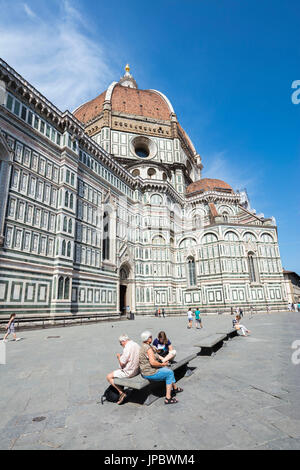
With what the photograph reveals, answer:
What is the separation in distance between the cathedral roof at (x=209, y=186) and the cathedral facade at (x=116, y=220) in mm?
237

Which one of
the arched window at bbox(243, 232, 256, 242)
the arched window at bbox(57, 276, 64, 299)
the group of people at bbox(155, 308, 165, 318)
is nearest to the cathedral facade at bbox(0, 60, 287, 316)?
the arched window at bbox(57, 276, 64, 299)

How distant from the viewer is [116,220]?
28.7 metres

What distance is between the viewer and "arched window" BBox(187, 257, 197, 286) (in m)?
34.3

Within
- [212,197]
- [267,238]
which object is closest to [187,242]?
[212,197]

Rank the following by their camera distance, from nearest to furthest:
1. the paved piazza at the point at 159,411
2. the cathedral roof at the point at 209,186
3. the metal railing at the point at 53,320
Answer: the paved piazza at the point at 159,411, the metal railing at the point at 53,320, the cathedral roof at the point at 209,186

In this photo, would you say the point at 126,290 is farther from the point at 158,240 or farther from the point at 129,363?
the point at 129,363

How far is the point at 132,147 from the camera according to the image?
1576 inches

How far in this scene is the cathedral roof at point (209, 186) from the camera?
41256 millimetres

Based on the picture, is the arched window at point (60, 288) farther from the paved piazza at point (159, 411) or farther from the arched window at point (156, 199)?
the arched window at point (156, 199)

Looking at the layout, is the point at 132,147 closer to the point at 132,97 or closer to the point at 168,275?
the point at 132,97

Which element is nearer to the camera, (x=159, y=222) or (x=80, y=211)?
(x=80, y=211)

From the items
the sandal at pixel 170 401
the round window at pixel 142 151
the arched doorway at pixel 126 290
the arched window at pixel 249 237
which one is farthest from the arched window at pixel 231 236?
the sandal at pixel 170 401
